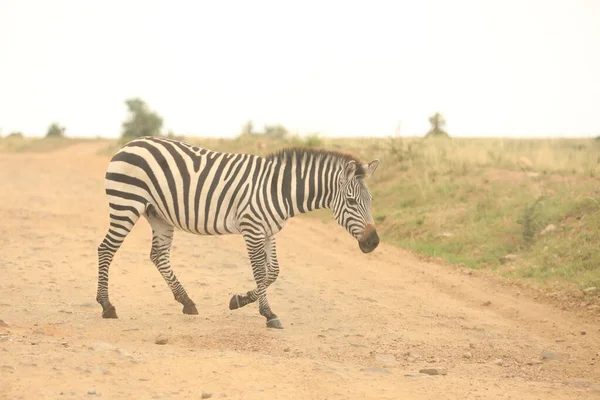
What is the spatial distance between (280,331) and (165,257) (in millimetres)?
1829

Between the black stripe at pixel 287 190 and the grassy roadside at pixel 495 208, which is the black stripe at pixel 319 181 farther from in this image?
the grassy roadside at pixel 495 208

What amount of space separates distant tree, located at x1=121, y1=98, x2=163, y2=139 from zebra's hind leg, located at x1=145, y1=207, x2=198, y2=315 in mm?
35552

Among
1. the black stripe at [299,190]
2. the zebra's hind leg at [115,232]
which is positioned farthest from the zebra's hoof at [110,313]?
the black stripe at [299,190]

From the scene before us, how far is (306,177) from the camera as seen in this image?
8.60m

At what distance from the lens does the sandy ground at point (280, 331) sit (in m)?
5.68

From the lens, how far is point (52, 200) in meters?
16.7

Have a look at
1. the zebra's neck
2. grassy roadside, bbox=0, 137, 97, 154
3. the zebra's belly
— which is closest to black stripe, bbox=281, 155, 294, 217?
the zebra's neck

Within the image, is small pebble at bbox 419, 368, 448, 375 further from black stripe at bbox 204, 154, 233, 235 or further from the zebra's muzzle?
black stripe at bbox 204, 154, 233, 235

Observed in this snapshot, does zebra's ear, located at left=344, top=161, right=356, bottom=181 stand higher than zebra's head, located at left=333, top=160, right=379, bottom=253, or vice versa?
zebra's ear, located at left=344, top=161, right=356, bottom=181

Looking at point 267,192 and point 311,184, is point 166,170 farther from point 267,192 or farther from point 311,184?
Answer: point 311,184

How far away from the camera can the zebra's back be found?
8547 mm

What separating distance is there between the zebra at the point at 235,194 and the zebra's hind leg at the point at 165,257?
2cm

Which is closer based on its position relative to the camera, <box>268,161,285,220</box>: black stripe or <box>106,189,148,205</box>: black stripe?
<box>268,161,285,220</box>: black stripe

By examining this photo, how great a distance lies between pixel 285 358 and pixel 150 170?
308cm
